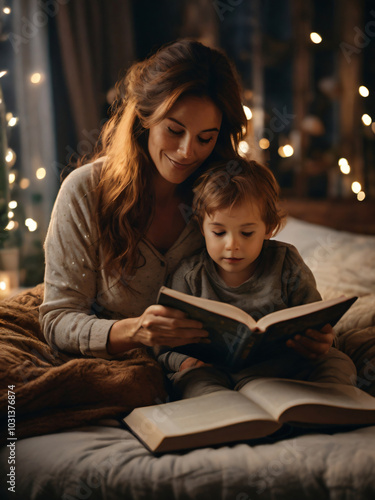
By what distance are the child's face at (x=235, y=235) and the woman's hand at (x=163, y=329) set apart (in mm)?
229

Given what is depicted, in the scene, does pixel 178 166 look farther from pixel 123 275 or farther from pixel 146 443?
pixel 146 443

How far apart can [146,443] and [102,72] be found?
2.78m

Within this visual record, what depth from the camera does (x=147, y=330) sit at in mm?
1006

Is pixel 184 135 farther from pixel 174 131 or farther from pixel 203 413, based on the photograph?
pixel 203 413

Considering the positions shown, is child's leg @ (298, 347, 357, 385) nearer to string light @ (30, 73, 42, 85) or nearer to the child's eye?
the child's eye

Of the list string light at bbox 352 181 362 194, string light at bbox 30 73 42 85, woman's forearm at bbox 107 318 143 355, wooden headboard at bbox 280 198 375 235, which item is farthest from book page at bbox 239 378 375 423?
string light at bbox 30 73 42 85

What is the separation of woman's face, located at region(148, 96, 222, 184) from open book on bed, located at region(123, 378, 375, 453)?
0.53 metres

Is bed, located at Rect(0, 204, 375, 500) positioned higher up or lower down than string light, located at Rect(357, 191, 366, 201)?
lower down

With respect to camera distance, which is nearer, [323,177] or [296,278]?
[296,278]

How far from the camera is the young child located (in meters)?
1.09

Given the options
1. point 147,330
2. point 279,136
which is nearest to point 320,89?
point 279,136

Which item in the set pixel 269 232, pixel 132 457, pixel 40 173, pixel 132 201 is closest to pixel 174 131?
pixel 132 201

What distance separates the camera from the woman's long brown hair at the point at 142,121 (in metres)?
1.20

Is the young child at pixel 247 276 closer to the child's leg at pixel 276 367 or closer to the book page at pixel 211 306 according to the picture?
the child's leg at pixel 276 367
